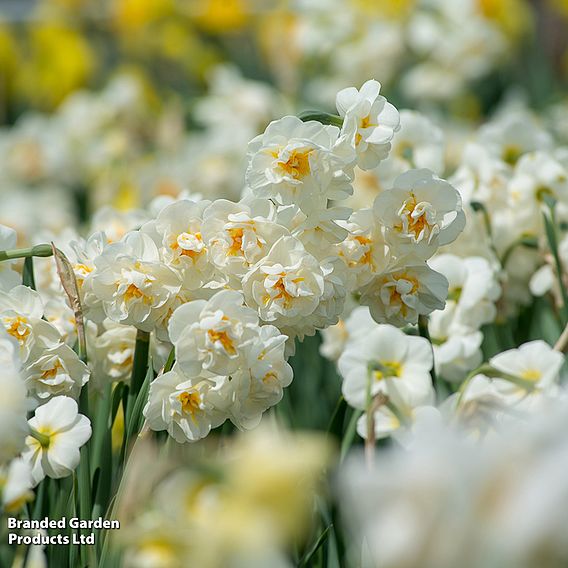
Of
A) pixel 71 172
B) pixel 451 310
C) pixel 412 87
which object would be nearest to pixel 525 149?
pixel 451 310

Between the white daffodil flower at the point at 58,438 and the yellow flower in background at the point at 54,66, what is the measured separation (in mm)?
3798

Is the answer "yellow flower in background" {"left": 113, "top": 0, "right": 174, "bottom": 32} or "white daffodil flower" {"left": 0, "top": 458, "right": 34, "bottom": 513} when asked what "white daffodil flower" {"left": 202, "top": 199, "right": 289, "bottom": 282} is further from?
"yellow flower in background" {"left": 113, "top": 0, "right": 174, "bottom": 32}

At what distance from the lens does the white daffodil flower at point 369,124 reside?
3.44ft

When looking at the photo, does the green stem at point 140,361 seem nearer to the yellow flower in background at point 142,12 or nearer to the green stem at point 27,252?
the green stem at point 27,252

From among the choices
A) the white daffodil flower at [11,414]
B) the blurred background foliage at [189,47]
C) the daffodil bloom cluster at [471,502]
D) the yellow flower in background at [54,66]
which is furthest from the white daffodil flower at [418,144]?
the yellow flower in background at [54,66]

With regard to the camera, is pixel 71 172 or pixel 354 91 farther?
pixel 71 172

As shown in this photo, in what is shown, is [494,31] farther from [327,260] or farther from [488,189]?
[327,260]

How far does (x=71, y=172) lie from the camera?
3619 mm

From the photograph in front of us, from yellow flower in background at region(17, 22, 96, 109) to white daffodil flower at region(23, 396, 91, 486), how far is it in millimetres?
3798

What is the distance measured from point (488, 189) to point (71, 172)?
2.32 metres

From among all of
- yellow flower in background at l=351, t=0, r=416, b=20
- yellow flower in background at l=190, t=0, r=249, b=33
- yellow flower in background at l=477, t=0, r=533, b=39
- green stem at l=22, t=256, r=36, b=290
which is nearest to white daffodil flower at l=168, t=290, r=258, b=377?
green stem at l=22, t=256, r=36, b=290

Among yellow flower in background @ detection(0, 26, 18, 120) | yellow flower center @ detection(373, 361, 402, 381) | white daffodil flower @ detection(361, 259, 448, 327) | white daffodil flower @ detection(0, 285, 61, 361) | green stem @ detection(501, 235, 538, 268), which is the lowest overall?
yellow flower in background @ detection(0, 26, 18, 120)

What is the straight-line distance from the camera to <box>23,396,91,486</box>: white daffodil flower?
995mm

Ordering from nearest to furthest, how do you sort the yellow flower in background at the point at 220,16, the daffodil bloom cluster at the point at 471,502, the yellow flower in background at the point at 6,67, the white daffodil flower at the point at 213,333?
1. the daffodil bloom cluster at the point at 471,502
2. the white daffodil flower at the point at 213,333
3. the yellow flower in background at the point at 6,67
4. the yellow flower in background at the point at 220,16
